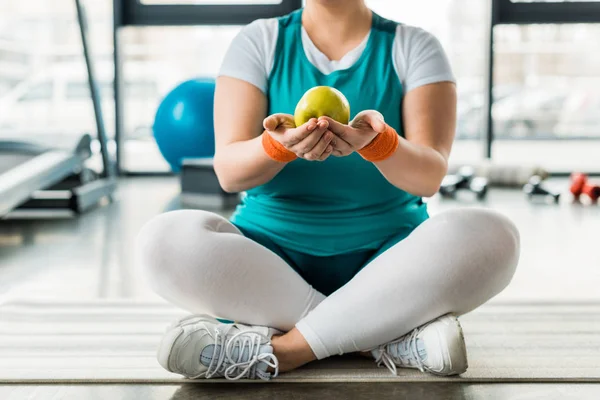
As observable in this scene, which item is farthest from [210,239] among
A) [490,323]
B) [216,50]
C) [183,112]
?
[216,50]

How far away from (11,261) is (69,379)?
104 cm

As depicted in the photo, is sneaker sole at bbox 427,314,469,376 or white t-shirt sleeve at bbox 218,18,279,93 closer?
sneaker sole at bbox 427,314,469,376

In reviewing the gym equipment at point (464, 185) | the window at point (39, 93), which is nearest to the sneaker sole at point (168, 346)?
the gym equipment at point (464, 185)

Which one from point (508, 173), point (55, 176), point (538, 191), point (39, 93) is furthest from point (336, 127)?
point (39, 93)

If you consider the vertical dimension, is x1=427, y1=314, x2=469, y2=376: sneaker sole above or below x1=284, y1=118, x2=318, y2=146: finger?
below

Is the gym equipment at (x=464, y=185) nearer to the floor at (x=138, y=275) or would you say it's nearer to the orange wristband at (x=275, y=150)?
the floor at (x=138, y=275)

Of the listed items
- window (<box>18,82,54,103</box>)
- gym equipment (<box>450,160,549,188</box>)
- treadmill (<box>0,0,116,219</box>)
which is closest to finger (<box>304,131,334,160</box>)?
treadmill (<box>0,0,116,219</box>)

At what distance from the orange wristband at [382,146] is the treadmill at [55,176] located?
1633mm

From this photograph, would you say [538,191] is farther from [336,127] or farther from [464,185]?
[336,127]

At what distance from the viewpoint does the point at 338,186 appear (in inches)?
49.1

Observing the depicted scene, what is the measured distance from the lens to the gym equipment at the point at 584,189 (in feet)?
9.98

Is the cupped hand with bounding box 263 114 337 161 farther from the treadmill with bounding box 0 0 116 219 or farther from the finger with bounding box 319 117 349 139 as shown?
the treadmill with bounding box 0 0 116 219

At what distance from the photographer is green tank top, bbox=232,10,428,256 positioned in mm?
1247

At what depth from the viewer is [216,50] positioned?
13.6ft
